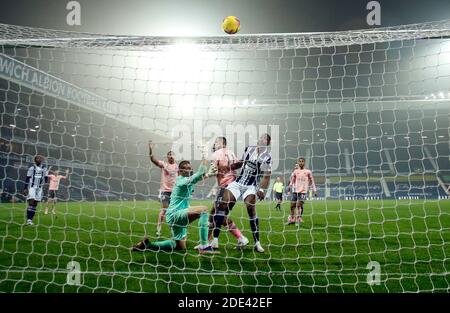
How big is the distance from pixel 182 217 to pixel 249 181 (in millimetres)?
1149

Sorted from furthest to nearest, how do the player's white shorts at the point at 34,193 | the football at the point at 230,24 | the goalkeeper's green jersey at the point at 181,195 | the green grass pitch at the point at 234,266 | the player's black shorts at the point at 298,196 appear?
the player's black shorts at the point at 298,196 → the player's white shorts at the point at 34,193 → the goalkeeper's green jersey at the point at 181,195 → the football at the point at 230,24 → the green grass pitch at the point at 234,266

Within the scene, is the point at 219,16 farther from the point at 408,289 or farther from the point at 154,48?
the point at 408,289

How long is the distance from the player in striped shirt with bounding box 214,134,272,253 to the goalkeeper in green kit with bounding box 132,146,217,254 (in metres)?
0.36

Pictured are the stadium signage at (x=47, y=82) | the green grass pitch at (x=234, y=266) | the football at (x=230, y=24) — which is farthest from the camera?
the stadium signage at (x=47, y=82)

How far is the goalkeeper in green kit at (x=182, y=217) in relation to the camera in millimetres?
5797

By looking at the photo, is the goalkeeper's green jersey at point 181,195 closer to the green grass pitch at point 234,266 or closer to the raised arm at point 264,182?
the green grass pitch at point 234,266

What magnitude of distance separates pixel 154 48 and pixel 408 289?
14.3 feet

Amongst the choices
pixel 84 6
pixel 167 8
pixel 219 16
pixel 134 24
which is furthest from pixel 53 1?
pixel 219 16

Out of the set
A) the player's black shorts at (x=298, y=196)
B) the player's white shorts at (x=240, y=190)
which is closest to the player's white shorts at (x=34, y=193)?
the player's white shorts at (x=240, y=190)

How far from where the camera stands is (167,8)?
12.3 m

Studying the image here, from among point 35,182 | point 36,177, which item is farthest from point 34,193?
point 36,177

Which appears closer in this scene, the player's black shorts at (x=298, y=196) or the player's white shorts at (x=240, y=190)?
the player's white shorts at (x=240, y=190)

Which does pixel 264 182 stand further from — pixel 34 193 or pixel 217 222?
pixel 34 193

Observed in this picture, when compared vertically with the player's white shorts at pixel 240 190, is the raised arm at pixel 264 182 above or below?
above
